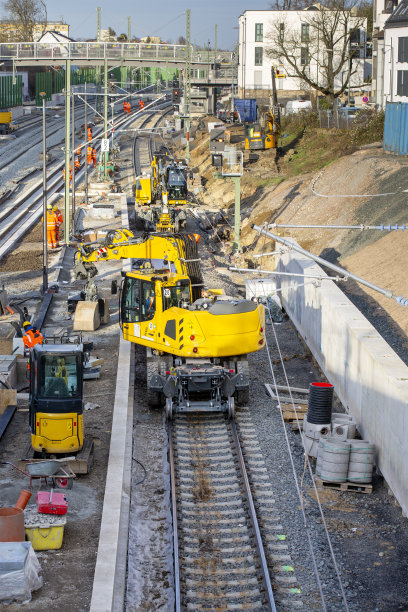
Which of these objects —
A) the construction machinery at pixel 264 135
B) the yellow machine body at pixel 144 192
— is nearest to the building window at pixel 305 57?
the construction machinery at pixel 264 135

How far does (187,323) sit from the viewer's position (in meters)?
20.1

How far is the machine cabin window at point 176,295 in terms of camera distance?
69.2ft

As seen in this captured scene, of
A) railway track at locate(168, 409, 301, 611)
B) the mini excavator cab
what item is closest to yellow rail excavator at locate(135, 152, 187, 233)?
railway track at locate(168, 409, 301, 611)

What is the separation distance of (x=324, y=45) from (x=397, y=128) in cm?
4308

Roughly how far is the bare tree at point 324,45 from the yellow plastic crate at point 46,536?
2320 inches

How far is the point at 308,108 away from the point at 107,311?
49.9 meters

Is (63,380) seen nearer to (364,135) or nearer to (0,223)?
(0,223)

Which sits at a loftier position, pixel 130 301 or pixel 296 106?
pixel 296 106

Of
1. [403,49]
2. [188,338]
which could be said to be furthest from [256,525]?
[403,49]

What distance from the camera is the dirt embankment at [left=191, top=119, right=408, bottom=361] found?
2755cm

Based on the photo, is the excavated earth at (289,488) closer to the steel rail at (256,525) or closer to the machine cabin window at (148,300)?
the steel rail at (256,525)

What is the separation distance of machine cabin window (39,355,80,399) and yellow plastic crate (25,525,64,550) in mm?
3253

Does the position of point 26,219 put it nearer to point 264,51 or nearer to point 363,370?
point 363,370

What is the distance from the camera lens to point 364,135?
173 feet
